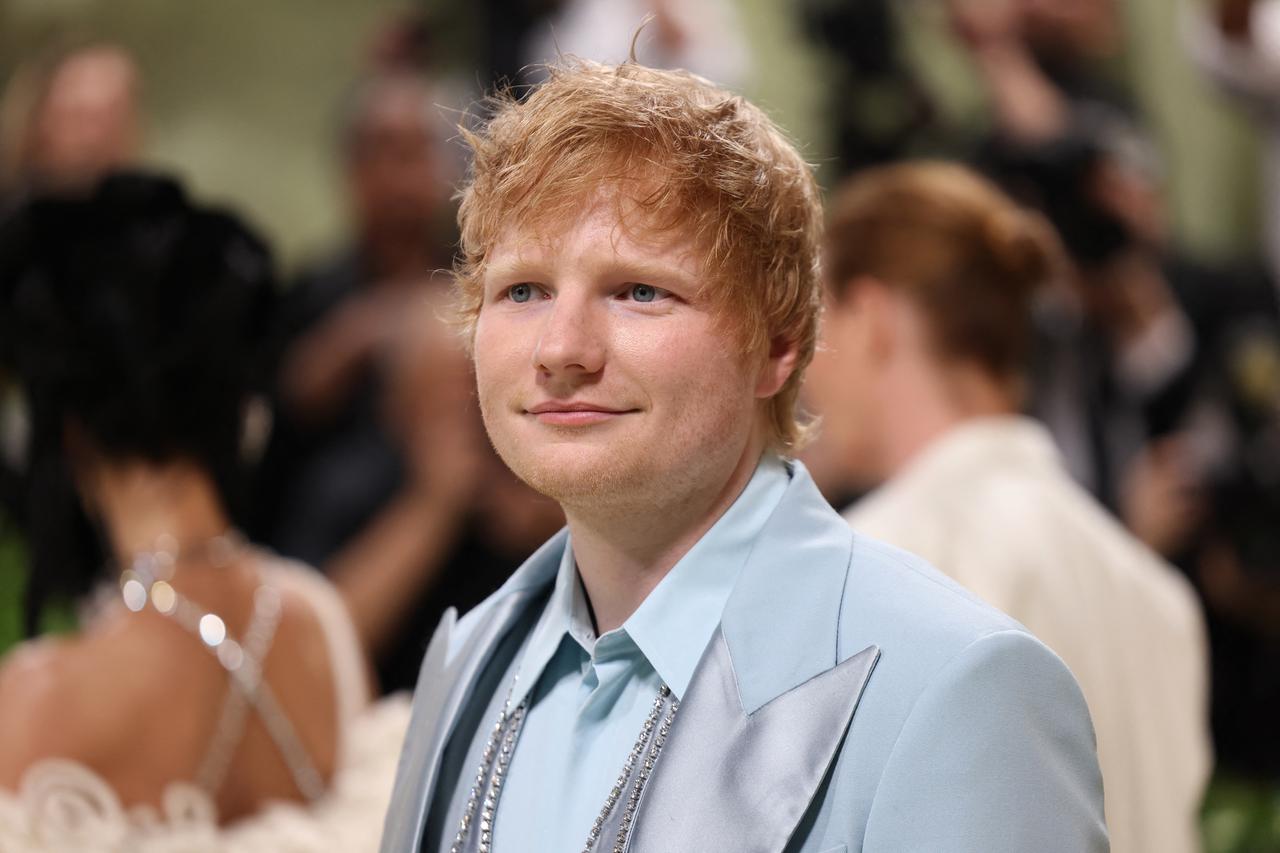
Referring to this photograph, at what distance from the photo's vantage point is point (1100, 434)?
5.10 metres

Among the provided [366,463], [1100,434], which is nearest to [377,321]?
[366,463]

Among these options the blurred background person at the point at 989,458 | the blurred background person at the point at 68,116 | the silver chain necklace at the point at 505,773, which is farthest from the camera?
the blurred background person at the point at 68,116

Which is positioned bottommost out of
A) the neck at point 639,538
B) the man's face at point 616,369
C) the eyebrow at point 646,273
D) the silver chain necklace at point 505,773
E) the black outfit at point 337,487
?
the black outfit at point 337,487

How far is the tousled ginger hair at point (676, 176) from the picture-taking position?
1.21 meters

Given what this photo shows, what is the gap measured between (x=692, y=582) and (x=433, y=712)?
31 cm

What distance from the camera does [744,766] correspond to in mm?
1125

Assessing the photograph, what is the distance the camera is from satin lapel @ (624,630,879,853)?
1.10 meters

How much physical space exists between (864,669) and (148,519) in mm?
1383

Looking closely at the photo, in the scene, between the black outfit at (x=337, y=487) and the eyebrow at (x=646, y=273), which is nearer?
the eyebrow at (x=646, y=273)

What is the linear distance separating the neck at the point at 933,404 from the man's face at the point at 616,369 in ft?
4.15

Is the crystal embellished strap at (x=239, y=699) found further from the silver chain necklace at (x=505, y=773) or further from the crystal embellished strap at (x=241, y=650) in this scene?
the silver chain necklace at (x=505, y=773)

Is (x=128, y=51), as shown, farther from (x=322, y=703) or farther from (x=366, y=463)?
(x=322, y=703)

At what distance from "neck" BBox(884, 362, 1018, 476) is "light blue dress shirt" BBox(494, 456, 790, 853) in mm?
1162

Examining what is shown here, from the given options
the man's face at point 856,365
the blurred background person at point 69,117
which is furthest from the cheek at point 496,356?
the blurred background person at point 69,117
